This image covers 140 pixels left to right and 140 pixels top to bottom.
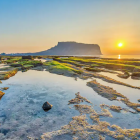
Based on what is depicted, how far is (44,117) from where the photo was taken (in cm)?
746

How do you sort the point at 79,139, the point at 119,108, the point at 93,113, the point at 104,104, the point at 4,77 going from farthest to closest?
the point at 4,77 → the point at 104,104 → the point at 119,108 → the point at 93,113 → the point at 79,139

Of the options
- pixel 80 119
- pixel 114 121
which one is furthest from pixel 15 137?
pixel 114 121

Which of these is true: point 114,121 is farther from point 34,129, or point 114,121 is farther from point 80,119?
point 34,129

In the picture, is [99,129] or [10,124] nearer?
[99,129]

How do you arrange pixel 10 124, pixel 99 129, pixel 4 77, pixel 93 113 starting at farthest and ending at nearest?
1. pixel 4 77
2. pixel 93 113
3. pixel 10 124
4. pixel 99 129

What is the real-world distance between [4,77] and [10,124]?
1499cm

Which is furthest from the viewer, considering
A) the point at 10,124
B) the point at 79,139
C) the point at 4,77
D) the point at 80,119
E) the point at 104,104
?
the point at 4,77

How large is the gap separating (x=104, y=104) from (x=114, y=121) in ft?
8.03

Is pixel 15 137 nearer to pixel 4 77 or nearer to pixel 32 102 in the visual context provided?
pixel 32 102

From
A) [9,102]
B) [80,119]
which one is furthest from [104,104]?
[9,102]

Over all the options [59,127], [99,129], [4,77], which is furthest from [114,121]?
[4,77]

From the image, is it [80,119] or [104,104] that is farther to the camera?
[104,104]

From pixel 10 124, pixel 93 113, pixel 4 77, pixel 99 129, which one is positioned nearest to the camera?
pixel 99 129

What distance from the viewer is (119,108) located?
8.69 m
